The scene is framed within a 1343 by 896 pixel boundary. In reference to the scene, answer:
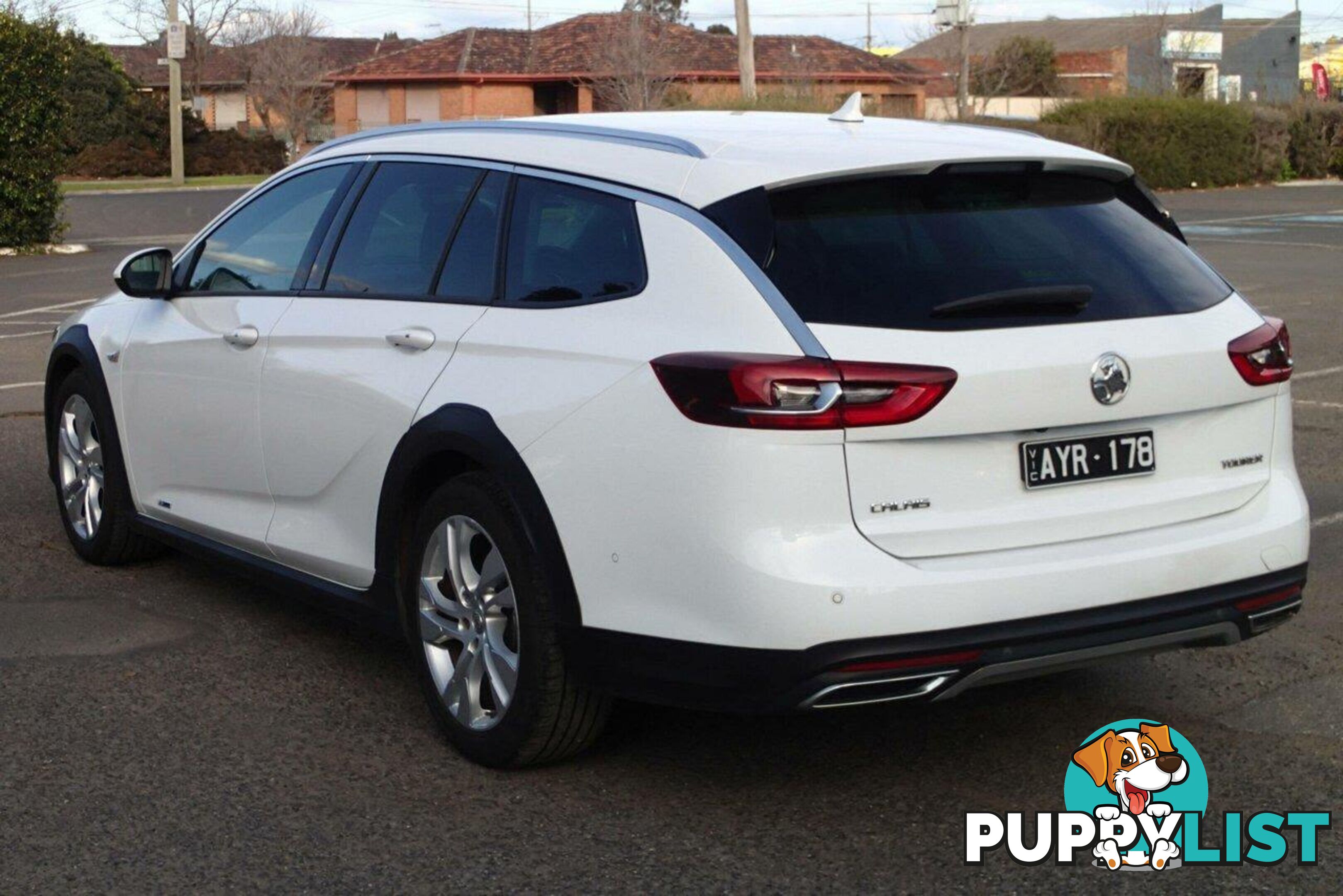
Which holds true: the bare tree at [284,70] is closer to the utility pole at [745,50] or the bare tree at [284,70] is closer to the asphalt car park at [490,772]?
the utility pole at [745,50]

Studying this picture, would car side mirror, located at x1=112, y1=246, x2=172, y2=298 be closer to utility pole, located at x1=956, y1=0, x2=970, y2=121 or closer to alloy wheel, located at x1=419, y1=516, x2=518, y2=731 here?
alloy wheel, located at x1=419, y1=516, x2=518, y2=731

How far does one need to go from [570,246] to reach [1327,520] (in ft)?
13.9

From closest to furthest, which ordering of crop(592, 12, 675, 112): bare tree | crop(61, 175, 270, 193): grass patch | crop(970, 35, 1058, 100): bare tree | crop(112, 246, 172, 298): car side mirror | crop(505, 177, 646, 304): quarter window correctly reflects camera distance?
1. crop(505, 177, 646, 304): quarter window
2. crop(112, 246, 172, 298): car side mirror
3. crop(61, 175, 270, 193): grass patch
4. crop(592, 12, 675, 112): bare tree
5. crop(970, 35, 1058, 100): bare tree

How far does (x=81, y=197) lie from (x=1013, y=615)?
129 ft

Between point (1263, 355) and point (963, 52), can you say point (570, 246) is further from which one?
point (963, 52)

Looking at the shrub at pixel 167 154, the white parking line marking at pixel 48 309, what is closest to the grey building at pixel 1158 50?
the shrub at pixel 167 154

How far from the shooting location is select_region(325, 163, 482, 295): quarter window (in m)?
5.04

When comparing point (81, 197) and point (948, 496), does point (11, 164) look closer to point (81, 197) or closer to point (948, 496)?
point (81, 197)

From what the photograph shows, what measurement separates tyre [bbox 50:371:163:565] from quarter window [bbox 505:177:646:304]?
8.10ft

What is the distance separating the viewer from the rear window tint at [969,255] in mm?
4070

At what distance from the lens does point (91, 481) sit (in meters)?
6.89

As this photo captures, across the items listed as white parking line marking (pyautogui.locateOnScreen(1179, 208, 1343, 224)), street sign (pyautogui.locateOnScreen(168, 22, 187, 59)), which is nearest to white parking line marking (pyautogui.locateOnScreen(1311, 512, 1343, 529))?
white parking line marking (pyautogui.locateOnScreen(1179, 208, 1343, 224))

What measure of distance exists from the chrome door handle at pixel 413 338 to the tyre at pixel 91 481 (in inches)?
80.2

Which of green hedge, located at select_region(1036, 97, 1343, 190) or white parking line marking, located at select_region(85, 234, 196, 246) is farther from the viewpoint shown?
green hedge, located at select_region(1036, 97, 1343, 190)
